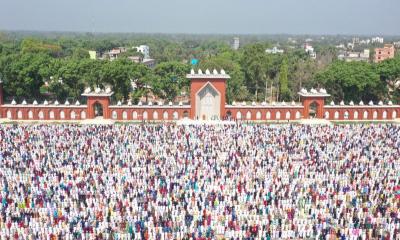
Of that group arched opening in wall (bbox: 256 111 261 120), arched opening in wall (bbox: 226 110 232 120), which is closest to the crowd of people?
arched opening in wall (bbox: 226 110 232 120)

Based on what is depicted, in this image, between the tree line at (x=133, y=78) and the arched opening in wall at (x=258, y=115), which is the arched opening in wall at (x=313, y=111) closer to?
the tree line at (x=133, y=78)

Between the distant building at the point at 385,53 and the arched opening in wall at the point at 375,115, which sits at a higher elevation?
the distant building at the point at 385,53

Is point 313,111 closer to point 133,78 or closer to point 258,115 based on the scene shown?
point 258,115

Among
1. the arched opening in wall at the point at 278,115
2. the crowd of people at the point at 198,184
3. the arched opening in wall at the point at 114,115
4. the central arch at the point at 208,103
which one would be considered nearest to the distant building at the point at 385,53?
the arched opening in wall at the point at 278,115

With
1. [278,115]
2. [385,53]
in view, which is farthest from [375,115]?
[385,53]

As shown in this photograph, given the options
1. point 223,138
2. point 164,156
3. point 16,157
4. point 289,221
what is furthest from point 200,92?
point 289,221

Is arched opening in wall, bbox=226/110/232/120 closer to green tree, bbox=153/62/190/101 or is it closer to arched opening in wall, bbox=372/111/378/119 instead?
green tree, bbox=153/62/190/101

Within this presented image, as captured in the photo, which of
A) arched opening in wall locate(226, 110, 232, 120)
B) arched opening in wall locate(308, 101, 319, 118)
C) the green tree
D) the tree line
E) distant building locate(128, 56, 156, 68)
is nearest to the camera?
arched opening in wall locate(226, 110, 232, 120)

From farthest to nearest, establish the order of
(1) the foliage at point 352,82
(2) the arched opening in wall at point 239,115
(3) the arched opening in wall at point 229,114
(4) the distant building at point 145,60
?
(4) the distant building at point 145,60 → (1) the foliage at point 352,82 → (2) the arched opening in wall at point 239,115 → (3) the arched opening in wall at point 229,114

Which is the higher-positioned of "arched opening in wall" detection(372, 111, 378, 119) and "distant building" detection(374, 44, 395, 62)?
"distant building" detection(374, 44, 395, 62)
